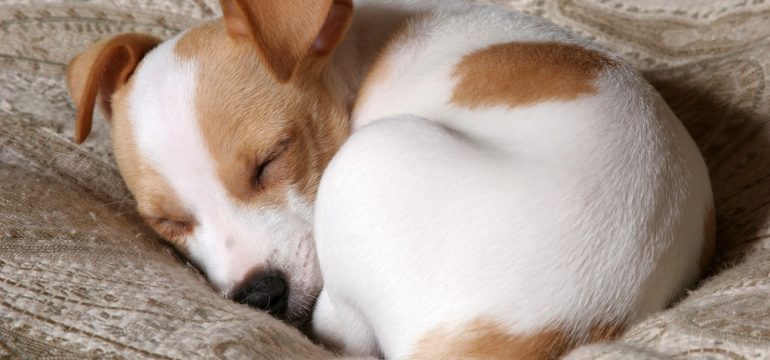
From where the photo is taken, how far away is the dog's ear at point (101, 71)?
2.38 metres

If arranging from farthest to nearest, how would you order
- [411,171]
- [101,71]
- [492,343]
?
[101,71] → [411,171] → [492,343]

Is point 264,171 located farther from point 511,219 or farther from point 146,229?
point 511,219

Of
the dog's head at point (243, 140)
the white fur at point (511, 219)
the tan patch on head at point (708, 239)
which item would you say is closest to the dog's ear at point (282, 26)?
the dog's head at point (243, 140)

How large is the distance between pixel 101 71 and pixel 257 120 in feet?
1.77

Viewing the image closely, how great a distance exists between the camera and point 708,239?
1.97m

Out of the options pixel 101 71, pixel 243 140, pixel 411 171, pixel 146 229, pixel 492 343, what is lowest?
pixel 146 229

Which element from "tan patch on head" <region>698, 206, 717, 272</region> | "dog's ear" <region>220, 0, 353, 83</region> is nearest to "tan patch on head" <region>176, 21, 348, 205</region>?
"dog's ear" <region>220, 0, 353, 83</region>

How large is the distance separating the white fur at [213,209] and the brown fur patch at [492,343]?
577 millimetres

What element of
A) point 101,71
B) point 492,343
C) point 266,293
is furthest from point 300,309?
point 101,71

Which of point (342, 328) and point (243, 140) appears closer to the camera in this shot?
point (342, 328)

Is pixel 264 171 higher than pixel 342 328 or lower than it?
higher

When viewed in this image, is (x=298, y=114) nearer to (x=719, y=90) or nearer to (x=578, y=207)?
Result: (x=578, y=207)

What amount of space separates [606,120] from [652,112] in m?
0.18

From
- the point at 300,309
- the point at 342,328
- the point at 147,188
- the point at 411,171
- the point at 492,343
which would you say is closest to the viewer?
the point at 492,343
